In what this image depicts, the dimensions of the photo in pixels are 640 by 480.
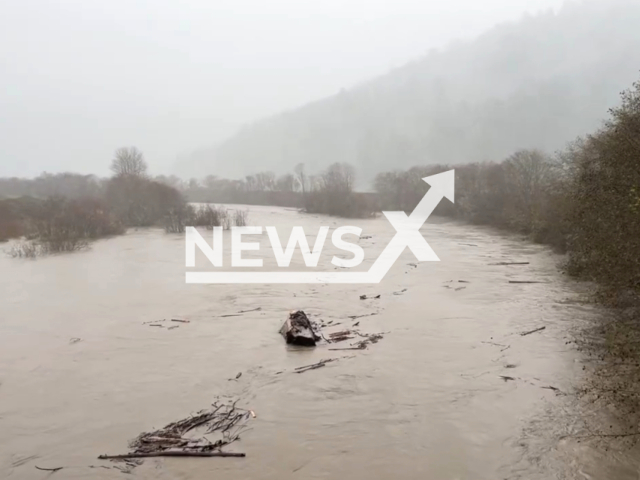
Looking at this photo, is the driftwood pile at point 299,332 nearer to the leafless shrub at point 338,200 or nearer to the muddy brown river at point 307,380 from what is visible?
the muddy brown river at point 307,380

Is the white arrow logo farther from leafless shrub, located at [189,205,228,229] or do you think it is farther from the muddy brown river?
leafless shrub, located at [189,205,228,229]

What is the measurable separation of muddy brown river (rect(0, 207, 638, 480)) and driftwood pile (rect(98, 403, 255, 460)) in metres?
0.19

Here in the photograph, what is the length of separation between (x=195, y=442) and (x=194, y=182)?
124204 mm

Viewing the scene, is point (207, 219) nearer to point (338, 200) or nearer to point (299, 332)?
point (338, 200)

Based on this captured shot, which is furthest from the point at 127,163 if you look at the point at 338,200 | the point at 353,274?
the point at 353,274

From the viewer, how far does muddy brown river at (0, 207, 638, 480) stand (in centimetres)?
722

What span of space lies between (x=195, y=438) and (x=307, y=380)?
2.89 m

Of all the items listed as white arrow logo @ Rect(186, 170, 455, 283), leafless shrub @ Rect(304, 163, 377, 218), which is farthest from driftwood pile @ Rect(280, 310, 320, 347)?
leafless shrub @ Rect(304, 163, 377, 218)

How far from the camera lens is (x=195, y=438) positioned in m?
7.81

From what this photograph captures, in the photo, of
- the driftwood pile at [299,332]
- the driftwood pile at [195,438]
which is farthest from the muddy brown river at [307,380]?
the driftwood pile at [299,332]

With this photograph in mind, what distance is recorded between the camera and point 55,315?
15773mm

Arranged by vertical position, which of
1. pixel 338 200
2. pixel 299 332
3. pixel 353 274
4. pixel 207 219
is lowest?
pixel 299 332

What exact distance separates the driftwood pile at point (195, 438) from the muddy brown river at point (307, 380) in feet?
0.61

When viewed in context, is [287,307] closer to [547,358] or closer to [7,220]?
[547,358]
